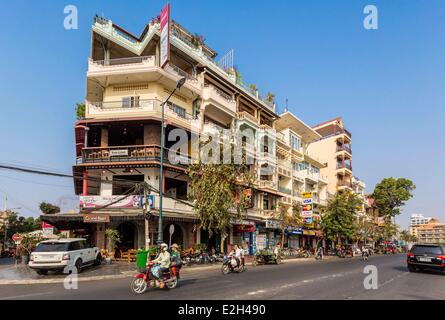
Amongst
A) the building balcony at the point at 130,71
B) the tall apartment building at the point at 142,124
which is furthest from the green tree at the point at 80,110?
the building balcony at the point at 130,71

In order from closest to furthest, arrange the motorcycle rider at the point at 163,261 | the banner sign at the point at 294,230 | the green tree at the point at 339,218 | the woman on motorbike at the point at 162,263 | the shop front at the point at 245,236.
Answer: the woman on motorbike at the point at 162,263 → the motorcycle rider at the point at 163,261 → the shop front at the point at 245,236 → the banner sign at the point at 294,230 → the green tree at the point at 339,218

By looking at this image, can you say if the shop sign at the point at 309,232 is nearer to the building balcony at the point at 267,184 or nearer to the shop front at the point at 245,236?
the building balcony at the point at 267,184

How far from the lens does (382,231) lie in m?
78.7

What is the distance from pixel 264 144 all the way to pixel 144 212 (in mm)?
21861

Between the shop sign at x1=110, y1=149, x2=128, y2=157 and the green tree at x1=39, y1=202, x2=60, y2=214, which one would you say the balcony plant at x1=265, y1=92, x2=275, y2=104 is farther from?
the green tree at x1=39, y1=202, x2=60, y2=214

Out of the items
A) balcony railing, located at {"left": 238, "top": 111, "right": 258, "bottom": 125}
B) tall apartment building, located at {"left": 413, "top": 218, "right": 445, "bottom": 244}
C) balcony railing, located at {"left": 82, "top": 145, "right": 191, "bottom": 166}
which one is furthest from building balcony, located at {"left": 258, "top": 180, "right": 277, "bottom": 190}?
tall apartment building, located at {"left": 413, "top": 218, "right": 445, "bottom": 244}

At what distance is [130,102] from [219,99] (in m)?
8.98

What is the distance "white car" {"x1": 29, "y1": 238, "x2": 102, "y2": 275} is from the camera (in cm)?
1784

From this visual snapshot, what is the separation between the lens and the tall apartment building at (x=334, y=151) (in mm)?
70562

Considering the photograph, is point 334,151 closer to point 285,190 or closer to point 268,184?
point 285,190

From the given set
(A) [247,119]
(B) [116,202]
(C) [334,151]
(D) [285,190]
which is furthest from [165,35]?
(C) [334,151]

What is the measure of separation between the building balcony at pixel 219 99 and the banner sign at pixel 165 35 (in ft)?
20.0

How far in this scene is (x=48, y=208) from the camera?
222ft

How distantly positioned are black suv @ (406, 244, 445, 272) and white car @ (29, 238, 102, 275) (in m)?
18.4
